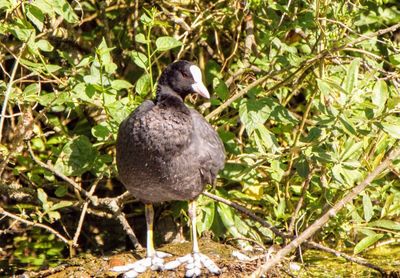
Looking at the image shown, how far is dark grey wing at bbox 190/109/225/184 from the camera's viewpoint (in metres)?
4.08

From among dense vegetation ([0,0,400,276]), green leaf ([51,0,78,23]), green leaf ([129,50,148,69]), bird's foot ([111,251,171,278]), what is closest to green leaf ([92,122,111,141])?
dense vegetation ([0,0,400,276])

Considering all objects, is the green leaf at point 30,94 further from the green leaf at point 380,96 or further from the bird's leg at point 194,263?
the green leaf at point 380,96

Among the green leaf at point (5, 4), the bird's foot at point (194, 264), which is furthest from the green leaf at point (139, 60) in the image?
the bird's foot at point (194, 264)

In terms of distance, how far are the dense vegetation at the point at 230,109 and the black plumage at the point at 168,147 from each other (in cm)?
20

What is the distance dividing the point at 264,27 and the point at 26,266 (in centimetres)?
202

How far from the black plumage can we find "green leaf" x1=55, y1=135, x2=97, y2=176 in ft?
1.53

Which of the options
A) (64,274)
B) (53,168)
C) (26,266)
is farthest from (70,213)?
(64,274)

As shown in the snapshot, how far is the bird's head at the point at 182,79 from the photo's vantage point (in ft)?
13.6

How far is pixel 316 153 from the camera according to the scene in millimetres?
4020

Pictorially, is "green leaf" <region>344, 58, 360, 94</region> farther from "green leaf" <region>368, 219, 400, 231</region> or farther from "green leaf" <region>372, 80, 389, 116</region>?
"green leaf" <region>368, 219, 400, 231</region>

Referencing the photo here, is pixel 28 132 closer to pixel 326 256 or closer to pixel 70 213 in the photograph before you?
pixel 70 213

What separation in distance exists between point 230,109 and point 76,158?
1.02 meters

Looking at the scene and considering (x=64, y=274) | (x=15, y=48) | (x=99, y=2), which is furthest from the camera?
(x=99, y=2)

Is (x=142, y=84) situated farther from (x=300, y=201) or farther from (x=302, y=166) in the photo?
(x=300, y=201)
